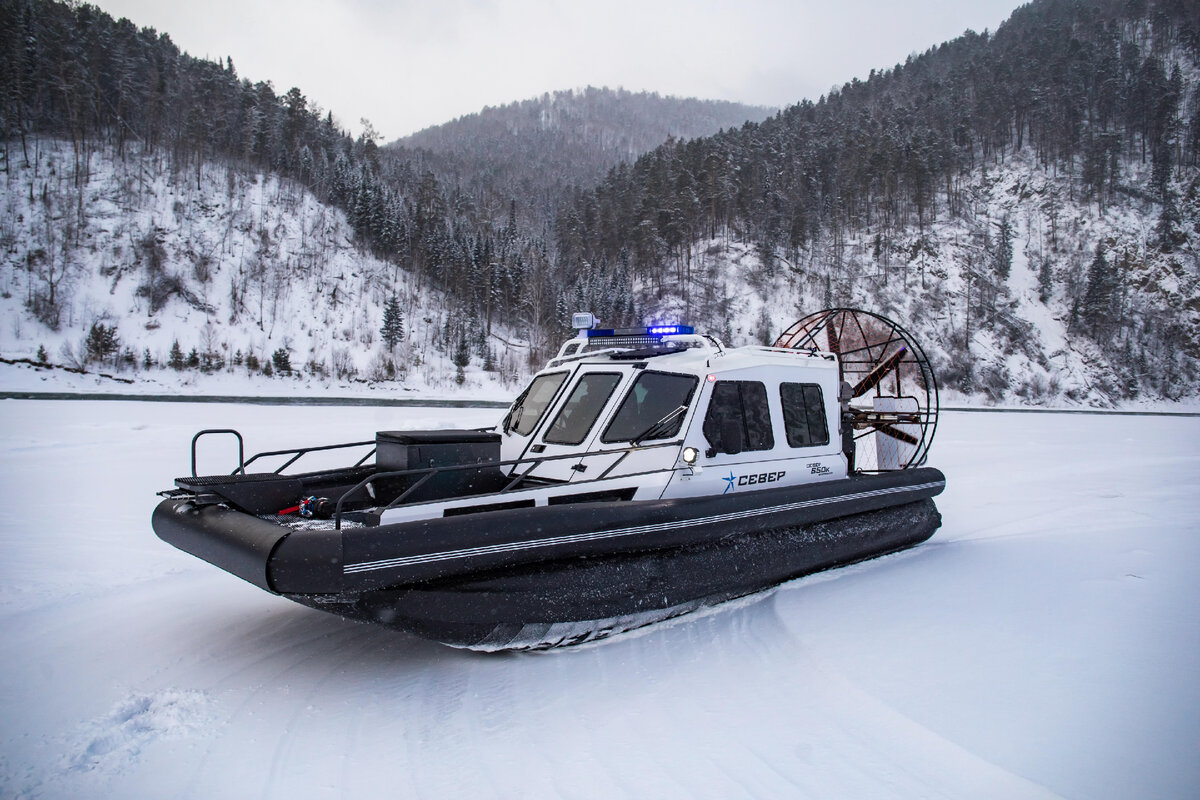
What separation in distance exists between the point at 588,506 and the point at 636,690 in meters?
1.13

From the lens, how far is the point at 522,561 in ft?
12.7

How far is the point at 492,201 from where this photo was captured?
7862 cm

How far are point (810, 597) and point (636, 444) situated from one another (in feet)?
6.20

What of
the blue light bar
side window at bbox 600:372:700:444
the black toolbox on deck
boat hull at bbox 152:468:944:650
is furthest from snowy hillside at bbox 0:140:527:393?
boat hull at bbox 152:468:944:650

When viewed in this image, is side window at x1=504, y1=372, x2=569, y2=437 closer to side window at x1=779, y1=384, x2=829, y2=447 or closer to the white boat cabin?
the white boat cabin

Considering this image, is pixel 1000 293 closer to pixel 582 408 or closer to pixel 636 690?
pixel 582 408

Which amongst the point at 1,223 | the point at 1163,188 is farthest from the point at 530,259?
the point at 1163,188

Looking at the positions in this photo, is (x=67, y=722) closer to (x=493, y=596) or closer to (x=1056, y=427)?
(x=493, y=596)

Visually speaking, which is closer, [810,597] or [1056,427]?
[810,597]

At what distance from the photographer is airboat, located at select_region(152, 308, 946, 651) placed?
11.9ft

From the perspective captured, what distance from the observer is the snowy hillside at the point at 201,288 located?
32406 millimetres

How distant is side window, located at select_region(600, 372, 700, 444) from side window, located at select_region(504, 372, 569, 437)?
865mm

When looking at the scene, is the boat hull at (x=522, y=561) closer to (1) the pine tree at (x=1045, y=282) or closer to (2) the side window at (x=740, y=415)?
(2) the side window at (x=740, y=415)

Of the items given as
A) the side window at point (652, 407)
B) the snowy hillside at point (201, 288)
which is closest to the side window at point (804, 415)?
the side window at point (652, 407)
